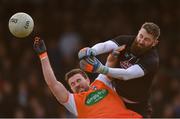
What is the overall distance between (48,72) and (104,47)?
0.64 metres

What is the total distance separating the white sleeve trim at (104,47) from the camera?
6.74 meters

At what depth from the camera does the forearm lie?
6.70m

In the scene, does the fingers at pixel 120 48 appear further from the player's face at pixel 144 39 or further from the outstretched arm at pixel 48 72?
the outstretched arm at pixel 48 72

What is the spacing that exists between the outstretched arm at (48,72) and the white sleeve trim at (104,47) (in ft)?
1.65

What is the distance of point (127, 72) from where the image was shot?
21.7ft

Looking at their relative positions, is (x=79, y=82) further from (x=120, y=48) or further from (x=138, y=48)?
(x=138, y=48)

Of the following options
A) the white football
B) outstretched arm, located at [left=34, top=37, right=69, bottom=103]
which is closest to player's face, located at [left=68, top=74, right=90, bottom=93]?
outstretched arm, located at [left=34, top=37, right=69, bottom=103]

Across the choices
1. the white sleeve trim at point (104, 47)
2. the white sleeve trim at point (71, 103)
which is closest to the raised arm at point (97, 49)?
the white sleeve trim at point (104, 47)

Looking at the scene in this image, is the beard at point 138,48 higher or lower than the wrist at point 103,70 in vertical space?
higher

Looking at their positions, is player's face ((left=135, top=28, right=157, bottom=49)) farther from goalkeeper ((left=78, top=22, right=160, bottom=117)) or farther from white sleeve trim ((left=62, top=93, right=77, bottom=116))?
white sleeve trim ((left=62, top=93, right=77, bottom=116))

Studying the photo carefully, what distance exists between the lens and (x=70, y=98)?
695 centimetres

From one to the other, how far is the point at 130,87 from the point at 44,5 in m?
6.86

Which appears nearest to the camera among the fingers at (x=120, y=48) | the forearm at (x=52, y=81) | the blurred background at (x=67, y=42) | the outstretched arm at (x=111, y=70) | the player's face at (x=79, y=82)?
the outstretched arm at (x=111, y=70)

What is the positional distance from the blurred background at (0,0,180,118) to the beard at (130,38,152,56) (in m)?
3.53
